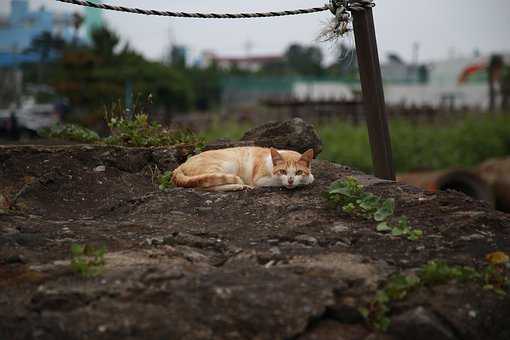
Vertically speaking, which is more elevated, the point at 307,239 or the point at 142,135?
the point at 142,135

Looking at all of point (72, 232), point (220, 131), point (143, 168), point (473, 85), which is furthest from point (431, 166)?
point (473, 85)

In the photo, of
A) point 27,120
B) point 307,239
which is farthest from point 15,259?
point 27,120

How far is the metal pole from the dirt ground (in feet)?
1.18

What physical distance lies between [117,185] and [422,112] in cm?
2065

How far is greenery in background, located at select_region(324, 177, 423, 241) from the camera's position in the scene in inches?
153

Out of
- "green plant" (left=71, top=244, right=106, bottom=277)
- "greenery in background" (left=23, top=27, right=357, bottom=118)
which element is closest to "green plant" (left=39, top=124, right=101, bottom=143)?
"green plant" (left=71, top=244, right=106, bottom=277)

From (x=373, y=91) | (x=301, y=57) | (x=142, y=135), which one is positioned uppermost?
(x=301, y=57)

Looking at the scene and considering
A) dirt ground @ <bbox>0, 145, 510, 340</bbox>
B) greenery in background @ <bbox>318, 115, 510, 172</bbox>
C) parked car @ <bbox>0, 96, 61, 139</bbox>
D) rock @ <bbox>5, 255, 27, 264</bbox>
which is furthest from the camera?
greenery in background @ <bbox>318, 115, 510, 172</bbox>

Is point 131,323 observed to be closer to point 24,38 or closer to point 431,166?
point 431,166

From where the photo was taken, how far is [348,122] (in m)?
22.1

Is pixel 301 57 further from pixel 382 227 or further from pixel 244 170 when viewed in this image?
pixel 382 227

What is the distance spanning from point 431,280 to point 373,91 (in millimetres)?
2270

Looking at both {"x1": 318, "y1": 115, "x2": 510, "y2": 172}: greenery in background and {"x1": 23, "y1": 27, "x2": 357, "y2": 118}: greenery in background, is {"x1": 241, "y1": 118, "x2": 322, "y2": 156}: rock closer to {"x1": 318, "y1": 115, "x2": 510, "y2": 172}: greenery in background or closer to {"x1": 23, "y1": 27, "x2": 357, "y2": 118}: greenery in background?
{"x1": 318, "y1": 115, "x2": 510, "y2": 172}: greenery in background

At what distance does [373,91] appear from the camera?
17.3 feet
